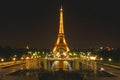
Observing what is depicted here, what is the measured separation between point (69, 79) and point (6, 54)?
73.7 m

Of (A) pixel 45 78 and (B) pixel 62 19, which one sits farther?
(B) pixel 62 19

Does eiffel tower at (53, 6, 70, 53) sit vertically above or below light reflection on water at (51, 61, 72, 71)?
above

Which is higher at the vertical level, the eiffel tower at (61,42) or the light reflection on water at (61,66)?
the eiffel tower at (61,42)

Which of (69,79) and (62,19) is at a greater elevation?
(62,19)

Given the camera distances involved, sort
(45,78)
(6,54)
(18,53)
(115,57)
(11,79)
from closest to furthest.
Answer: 1. (11,79)
2. (45,78)
3. (115,57)
4. (6,54)
5. (18,53)

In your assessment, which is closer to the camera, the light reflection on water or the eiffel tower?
the light reflection on water

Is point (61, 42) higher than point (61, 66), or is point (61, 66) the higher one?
point (61, 42)

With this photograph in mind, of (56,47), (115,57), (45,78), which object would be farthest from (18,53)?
(45,78)

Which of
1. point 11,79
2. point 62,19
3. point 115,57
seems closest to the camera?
point 11,79

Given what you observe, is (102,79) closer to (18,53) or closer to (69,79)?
(69,79)

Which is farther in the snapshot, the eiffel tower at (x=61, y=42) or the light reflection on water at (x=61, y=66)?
the eiffel tower at (x=61, y=42)

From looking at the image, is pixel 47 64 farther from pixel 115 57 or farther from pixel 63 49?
pixel 63 49

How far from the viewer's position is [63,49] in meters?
143

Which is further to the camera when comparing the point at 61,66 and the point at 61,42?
the point at 61,42
